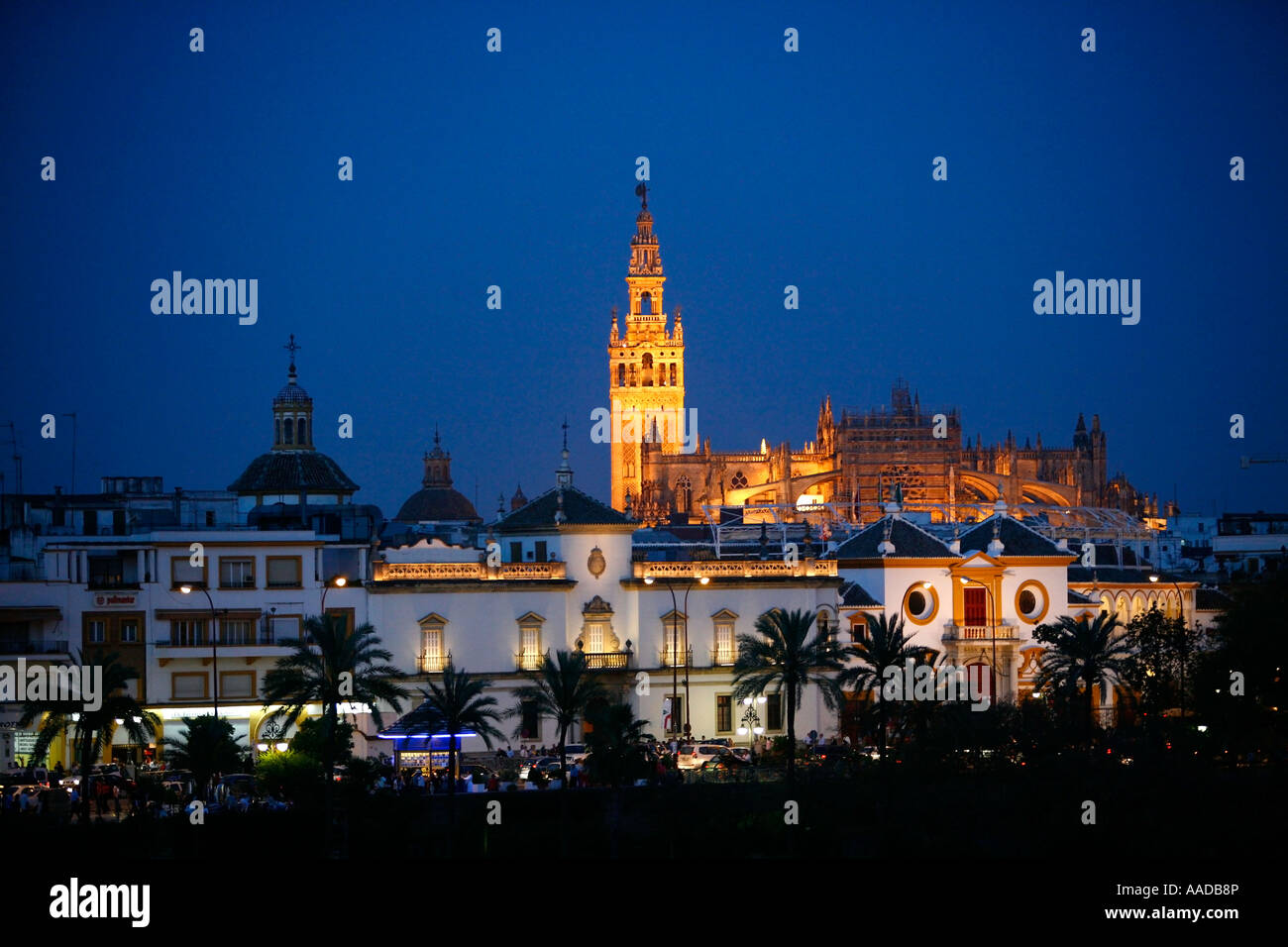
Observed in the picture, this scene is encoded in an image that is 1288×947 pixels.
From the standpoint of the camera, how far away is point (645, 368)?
184250 mm

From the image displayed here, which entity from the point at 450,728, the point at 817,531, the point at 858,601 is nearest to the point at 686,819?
the point at 450,728

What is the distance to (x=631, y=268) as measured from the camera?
18188 cm

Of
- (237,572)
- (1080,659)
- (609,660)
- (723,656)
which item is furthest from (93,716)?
(1080,659)

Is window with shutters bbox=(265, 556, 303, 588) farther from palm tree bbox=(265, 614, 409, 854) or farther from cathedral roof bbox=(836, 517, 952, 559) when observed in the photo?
cathedral roof bbox=(836, 517, 952, 559)

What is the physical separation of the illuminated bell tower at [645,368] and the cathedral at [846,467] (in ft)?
0.48

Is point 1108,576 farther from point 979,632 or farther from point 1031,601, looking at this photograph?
point 979,632

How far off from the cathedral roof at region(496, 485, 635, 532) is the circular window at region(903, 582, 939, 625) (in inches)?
432

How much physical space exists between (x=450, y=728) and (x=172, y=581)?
13846 mm

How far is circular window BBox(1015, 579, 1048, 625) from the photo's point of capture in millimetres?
78062

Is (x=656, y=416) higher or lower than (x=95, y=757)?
higher

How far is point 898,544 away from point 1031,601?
484 centimetres

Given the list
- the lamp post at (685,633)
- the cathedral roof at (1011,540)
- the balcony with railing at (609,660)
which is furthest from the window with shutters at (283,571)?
the cathedral roof at (1011,540)
